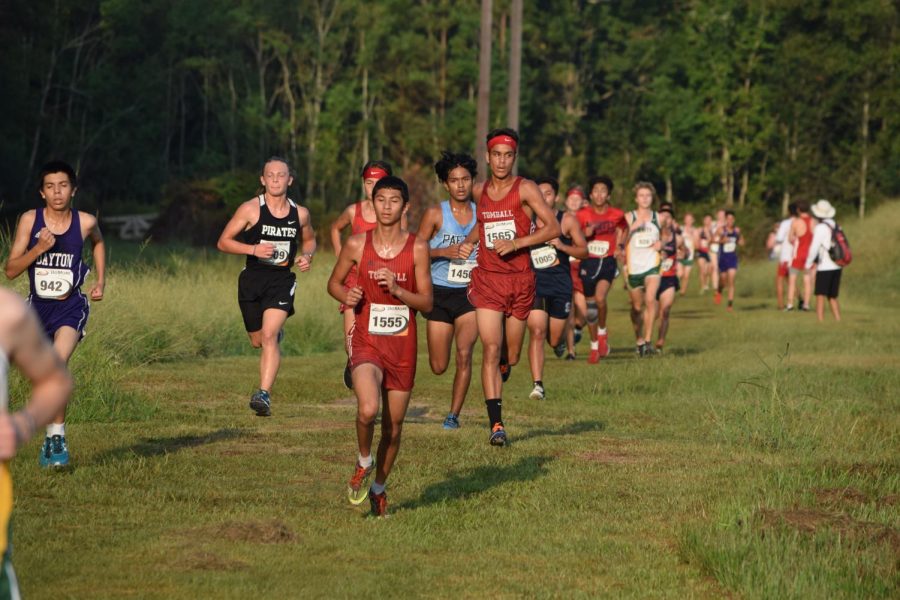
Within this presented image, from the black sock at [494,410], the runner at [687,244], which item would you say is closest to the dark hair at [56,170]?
the black sock at [494,410]

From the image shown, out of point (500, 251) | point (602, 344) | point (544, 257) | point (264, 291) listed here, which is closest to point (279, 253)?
point (264, 291)

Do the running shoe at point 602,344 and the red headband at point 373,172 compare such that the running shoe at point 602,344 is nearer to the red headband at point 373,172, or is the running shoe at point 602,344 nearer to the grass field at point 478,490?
the grass field at point 478,490

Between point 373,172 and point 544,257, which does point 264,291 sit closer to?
point 373,172

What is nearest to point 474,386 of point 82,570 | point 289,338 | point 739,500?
point 289,338

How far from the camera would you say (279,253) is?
1352cm

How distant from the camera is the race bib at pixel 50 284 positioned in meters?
10.8

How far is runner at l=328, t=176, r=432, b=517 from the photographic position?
9.06 meters

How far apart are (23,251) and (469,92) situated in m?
63.1

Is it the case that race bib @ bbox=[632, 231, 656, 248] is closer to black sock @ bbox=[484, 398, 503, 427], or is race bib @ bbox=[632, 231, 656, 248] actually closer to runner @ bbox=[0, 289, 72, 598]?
black sock @ bbox=[484, 398, 503, 427]

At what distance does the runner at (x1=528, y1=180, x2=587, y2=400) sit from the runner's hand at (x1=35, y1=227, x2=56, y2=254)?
18.2 ft

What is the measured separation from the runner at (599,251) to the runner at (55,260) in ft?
33.7

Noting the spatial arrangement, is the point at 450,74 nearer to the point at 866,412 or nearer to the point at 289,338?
the point at 289,338

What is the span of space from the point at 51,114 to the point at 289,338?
44.6 metres

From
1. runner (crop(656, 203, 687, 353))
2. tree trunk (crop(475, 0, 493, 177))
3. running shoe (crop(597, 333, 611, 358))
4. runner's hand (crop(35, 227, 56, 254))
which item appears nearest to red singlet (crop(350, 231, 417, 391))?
runner's hand (crop(35, 227, 56, 254))
